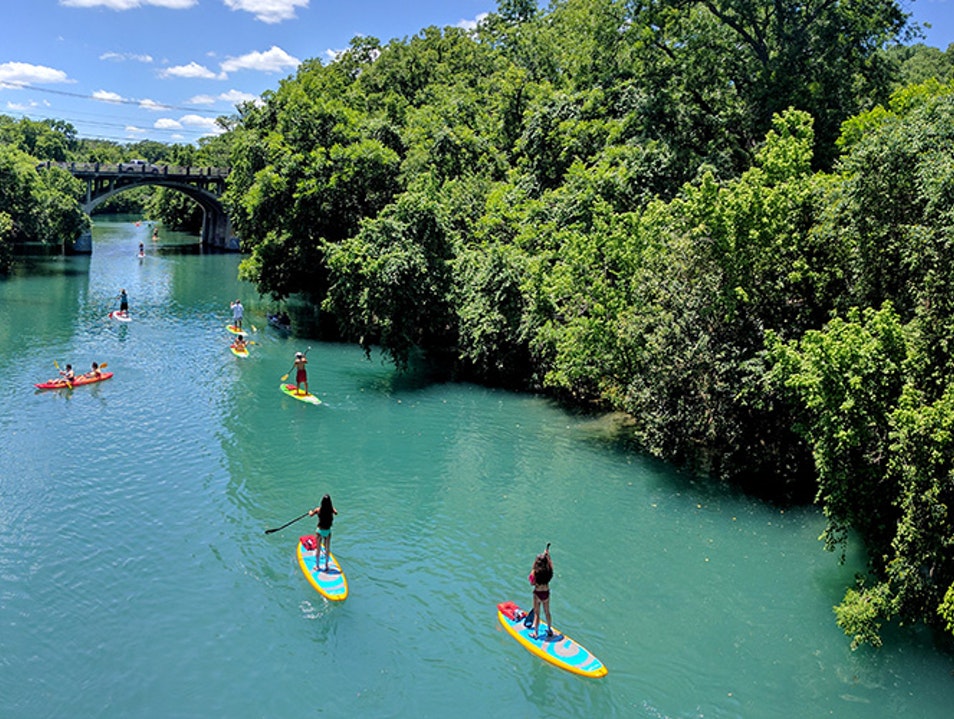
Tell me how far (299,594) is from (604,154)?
25.8m

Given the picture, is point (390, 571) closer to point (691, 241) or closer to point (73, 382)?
point (691, 241)

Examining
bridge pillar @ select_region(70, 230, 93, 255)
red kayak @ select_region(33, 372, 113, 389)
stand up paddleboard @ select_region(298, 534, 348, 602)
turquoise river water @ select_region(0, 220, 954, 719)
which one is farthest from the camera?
bridge pillar @ select_region(70, 230, 93, 255)

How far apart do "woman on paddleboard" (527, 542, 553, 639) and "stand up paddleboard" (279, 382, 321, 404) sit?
17374 millimetres

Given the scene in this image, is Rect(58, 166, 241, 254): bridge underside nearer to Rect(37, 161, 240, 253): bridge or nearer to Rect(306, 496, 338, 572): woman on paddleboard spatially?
Rect(37, 161, 240, 253): bridge

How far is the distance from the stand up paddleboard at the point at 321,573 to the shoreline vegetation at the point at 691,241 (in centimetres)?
1061

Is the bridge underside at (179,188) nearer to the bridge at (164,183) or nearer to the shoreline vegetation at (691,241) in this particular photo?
the bridge at (164,183)

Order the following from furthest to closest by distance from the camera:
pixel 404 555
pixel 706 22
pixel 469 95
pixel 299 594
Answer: pixel 469 95
pixel 706 22
pixel 404 555
pixel 299 594

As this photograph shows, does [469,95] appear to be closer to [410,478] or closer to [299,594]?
[410,478]

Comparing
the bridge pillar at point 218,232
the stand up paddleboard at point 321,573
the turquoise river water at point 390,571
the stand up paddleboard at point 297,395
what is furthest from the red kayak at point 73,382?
the bridge pillar at point 218,232

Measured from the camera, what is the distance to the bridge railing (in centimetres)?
8238

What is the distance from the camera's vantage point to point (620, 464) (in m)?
25.3

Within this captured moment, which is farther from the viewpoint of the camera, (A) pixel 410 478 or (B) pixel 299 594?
(A) pixel 410 478

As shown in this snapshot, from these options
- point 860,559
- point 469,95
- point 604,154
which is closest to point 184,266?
point 469,95

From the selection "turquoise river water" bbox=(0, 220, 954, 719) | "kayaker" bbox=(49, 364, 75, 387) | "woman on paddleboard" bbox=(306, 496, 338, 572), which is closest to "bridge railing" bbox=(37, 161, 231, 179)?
"kayaker" bbox=(49, 364, 75, 387)
